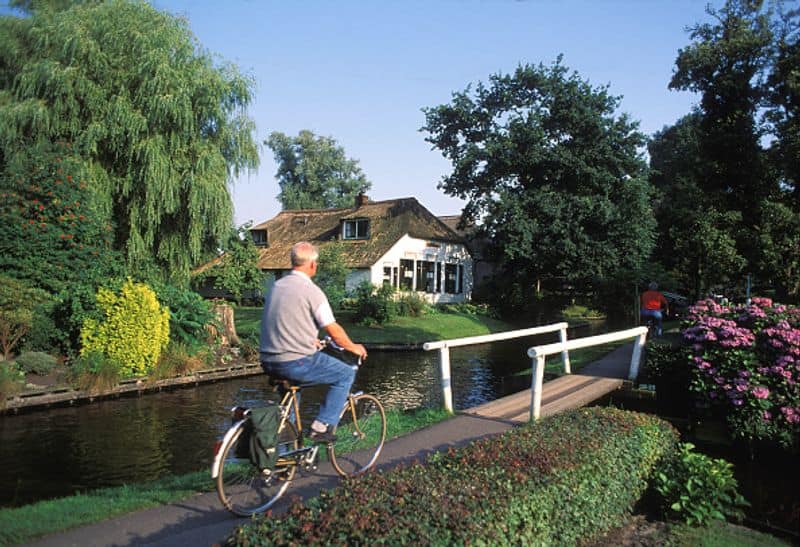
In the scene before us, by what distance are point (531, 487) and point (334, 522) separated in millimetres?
1549

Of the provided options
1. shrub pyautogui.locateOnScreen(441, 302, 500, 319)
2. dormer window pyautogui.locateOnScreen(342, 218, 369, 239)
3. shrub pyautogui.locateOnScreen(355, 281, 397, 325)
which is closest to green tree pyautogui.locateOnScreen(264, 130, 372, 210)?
dormer window pyautogui.locateOnScreen(342, 218, 369, 239)

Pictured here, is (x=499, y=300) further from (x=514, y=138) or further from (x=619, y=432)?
(x=619, y=432)

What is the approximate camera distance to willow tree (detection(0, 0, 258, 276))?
16219mm

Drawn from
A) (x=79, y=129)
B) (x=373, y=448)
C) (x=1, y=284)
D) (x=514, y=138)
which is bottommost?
(x=373, y=448)

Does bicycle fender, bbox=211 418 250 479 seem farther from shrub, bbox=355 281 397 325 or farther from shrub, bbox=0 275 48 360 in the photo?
shrub, bbox=355 281 397 325

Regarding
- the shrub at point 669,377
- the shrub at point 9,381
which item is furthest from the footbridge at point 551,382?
the shrub at point 9,381

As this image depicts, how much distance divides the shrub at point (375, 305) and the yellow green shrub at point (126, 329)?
1373cm

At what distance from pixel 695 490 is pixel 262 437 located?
13.2 feet

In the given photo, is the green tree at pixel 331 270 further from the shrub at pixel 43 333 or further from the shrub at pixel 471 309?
the shrub at pixel 43 333

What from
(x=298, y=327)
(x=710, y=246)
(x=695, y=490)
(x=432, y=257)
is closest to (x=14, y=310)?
(x=298, y=327)

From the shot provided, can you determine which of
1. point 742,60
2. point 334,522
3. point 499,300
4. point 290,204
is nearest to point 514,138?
point 499,300

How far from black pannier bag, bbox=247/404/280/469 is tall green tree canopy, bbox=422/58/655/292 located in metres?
29.1

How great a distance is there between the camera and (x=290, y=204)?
69312 millimetres

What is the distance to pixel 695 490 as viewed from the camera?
5.46 metres
